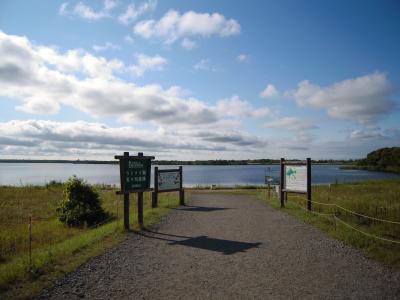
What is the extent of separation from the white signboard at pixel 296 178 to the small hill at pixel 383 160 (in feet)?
348

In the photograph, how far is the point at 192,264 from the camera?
7312 mm

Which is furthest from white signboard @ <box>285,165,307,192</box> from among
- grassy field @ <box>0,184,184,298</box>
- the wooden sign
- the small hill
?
the small hill

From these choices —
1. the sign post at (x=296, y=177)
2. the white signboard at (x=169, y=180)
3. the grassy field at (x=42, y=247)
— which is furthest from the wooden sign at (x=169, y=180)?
the sign post at (x=296, y=177)

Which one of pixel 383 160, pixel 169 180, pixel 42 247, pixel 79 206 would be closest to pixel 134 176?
pixel 42 247

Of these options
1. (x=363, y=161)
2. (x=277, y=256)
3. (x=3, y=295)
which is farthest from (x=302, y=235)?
(x=363, y=161)

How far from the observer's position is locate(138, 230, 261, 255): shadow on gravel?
860 centimetres

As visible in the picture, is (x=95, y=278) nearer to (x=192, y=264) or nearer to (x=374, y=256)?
(x=192, y=264)

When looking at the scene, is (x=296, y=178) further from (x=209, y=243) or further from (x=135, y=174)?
(x=209, y=243)

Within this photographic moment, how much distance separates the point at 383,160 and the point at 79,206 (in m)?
138

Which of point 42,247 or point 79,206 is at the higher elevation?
point 79,206

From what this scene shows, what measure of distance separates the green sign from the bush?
3.96 m

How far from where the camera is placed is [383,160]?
130 metres

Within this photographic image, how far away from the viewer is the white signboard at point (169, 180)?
19.1 metres

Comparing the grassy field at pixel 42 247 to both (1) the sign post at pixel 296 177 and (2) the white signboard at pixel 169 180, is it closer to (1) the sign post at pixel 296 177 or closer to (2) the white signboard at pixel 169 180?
(2) the white signboard at pixel 169 180
